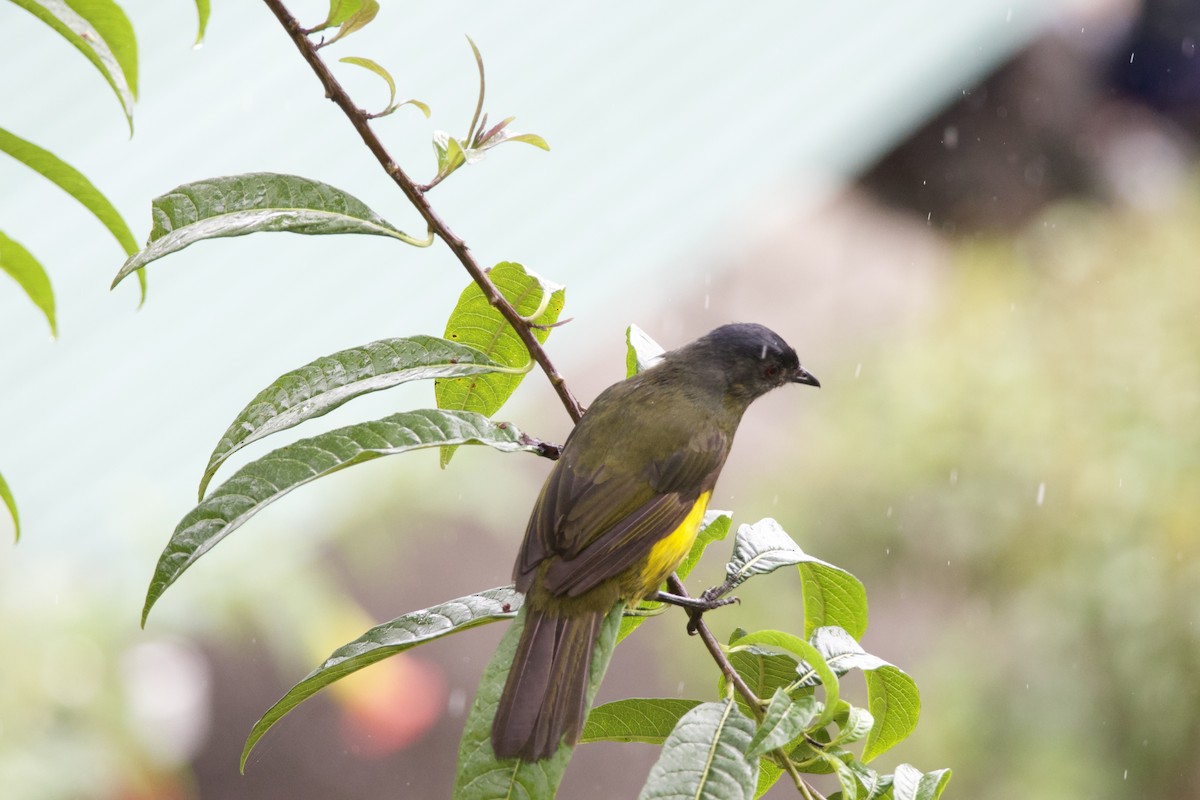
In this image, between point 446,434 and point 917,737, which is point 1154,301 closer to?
point 917,737

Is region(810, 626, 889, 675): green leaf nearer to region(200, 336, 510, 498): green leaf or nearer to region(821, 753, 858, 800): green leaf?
region(821, 753, 858, 800): green leaf

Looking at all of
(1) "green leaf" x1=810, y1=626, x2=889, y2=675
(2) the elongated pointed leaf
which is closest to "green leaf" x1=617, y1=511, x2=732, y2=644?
(2) the elongated pointed leaf

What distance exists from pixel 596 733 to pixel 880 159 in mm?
8534

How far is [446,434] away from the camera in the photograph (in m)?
1.22

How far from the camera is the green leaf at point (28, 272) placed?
1107 millimetres

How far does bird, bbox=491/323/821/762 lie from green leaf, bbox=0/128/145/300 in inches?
21.6

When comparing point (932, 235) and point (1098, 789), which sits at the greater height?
point (932, 235)

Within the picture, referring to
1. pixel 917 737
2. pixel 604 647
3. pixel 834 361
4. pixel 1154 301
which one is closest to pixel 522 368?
pixel 604 647

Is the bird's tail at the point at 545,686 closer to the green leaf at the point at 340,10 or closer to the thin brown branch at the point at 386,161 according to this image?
the thin brown branch at the point at 386,161

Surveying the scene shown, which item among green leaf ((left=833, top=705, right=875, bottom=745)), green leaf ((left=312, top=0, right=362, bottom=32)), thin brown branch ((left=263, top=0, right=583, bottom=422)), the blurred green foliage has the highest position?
green leaf ((left=312, top=0, right=362, bottom=32))

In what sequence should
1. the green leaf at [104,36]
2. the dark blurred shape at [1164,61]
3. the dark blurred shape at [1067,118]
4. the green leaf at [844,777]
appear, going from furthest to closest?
the dark blurred shape at [1164,61] → the dark blurred shape at [1067,118] → the green leaf at [844,777] → the green leaf at [104,36]

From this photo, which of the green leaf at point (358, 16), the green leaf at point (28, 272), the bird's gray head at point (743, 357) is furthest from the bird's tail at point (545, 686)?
the bird's gray head at point (743, 357)

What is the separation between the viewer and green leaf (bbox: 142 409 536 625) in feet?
3.55

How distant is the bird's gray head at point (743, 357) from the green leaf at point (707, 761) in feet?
3.58
